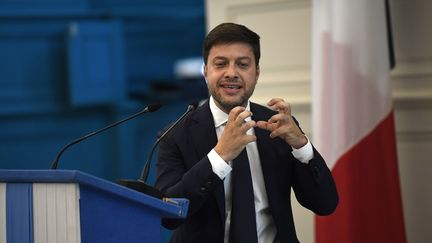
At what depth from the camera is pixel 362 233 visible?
10.8 feet

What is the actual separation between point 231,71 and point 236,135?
0.23m

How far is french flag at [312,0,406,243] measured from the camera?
3271 millimetres

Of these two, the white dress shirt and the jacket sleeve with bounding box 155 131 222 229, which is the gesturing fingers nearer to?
the white dress shirt

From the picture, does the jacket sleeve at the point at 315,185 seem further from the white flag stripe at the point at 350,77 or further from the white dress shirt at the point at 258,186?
the white flag stripe at the point at 350,77

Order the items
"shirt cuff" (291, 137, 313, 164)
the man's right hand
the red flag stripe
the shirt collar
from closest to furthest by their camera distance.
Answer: the man's right hand < "shirt cuff" (291, 137, 313, 164) < the shirt collar < the red flag stripe

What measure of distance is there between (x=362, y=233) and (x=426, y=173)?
0.48 m

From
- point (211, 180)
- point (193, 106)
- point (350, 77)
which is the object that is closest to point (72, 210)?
point (211, 180)

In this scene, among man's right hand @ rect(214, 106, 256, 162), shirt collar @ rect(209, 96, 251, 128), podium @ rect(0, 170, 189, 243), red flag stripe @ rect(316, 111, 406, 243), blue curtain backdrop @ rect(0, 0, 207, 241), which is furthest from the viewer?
blue curtain backdrop @ rect(0, 0, 207, 241)

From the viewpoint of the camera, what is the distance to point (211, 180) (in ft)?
7.18

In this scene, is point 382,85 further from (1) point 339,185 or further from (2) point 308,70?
(2) point 308,70

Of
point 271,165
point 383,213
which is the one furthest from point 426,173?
point 271,165

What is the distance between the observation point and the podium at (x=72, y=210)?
6.04 feet

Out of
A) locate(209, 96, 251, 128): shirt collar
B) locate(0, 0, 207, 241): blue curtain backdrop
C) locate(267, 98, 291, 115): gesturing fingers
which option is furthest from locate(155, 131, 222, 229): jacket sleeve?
locate(0, 0, 207, 241): blue curtain backdrop

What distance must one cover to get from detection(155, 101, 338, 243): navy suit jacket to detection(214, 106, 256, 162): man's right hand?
75 mm
